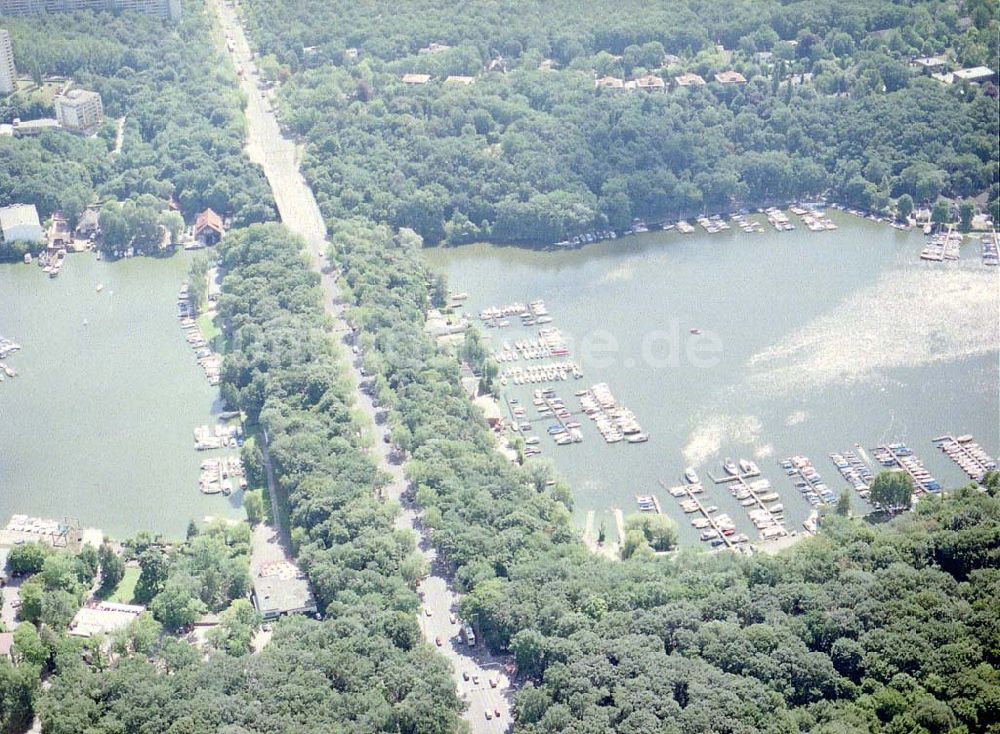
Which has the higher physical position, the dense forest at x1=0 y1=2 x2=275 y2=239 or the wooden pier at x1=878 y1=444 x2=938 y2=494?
the dense forest at x1=0 y1=2 x2=275 y2=239

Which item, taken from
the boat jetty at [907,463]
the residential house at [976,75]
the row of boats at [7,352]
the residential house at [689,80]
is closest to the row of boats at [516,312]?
the boat jetty at [907,463]

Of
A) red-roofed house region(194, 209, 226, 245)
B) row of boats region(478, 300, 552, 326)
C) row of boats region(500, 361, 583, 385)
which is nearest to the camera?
row of boats region(500, 361, 583, 385)

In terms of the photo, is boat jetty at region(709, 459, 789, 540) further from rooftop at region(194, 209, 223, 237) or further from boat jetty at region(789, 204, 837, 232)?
rooftop at region(194, 209, 223, 237)

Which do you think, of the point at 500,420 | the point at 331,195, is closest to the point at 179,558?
the point at 500,420

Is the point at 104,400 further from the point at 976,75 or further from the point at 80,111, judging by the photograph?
the point at 976,75

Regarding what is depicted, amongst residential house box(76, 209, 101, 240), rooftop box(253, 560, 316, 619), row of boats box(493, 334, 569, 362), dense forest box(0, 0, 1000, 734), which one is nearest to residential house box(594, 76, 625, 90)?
dense forest box(0, 0, 1000, 734)

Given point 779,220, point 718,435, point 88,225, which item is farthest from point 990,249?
point 88,225
